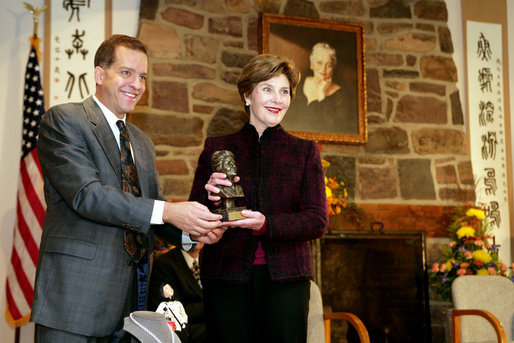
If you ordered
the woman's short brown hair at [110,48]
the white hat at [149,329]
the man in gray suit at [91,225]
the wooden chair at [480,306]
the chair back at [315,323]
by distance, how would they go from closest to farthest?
1. the white hat at [149,329]
2. the man in gray suit at [91,225]
3. the woman's short brown hair at [110,48]
4. the chair back at [315,323]
5. the wooden chair at [480,306]

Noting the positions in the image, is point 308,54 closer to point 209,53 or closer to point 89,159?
point 209,53

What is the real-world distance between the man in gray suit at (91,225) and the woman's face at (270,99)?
1.56 feet

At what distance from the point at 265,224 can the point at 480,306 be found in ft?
8.02

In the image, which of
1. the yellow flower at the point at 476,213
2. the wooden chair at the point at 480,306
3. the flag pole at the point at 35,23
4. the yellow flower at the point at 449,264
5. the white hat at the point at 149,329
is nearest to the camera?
the white hat at the point at 149,329

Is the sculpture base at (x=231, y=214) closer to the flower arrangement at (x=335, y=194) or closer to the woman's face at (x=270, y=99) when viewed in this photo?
the woman's face at (x=270, y=99)

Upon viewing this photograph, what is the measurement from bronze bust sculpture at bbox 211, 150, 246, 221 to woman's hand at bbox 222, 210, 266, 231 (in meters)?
0.01

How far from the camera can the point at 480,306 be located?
12.5 ft

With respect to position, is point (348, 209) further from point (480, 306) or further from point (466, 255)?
point (480, 306)

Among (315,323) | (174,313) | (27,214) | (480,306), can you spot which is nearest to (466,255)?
(480,306)

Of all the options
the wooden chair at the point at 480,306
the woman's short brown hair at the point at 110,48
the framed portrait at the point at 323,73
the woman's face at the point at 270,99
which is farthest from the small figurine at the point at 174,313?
the framed portrait at the point at 323,73

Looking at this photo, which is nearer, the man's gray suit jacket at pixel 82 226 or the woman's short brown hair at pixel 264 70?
the man's gray suit jacket at pixel 82 226

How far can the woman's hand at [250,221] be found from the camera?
75.9 inches

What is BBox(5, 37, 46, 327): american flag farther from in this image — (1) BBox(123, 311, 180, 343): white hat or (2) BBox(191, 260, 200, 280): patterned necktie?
(1) BBox(123, 311, 180, 343): white hat

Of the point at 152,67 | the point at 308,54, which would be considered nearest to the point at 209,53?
the point at 152,67
